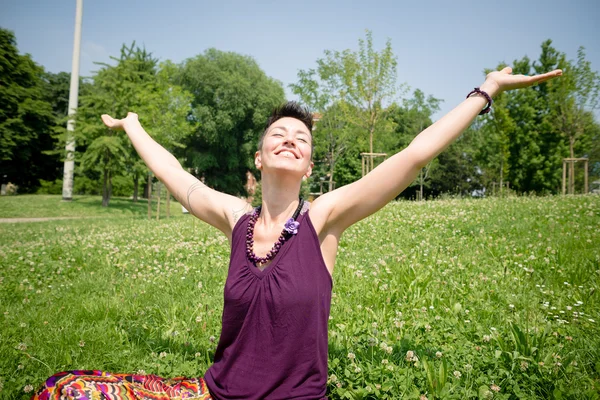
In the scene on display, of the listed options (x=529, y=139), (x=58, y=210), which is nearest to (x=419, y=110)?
(x=529, y=139)

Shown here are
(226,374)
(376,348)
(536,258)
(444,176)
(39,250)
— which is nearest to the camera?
(226,374)

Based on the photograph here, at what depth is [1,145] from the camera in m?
36.8

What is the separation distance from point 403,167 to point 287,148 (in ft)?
2.37

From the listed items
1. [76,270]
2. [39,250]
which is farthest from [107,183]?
[76,270]

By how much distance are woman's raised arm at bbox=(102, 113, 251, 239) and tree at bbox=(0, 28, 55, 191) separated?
43515 mm

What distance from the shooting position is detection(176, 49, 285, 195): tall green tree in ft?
134

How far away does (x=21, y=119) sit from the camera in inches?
1524

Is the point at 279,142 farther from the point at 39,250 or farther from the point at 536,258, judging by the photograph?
the point at 39,250

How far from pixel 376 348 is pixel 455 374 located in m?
0.69

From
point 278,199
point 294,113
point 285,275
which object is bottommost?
point 285,275

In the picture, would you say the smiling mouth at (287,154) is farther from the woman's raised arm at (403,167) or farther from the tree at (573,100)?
the tree at (573,100)

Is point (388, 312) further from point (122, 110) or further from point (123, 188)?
point (123, 188)

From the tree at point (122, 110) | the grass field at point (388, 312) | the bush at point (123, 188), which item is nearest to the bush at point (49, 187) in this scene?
the bush at point (123, 188)

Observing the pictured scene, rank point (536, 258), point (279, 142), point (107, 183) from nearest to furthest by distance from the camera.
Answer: point (279, 142) → point (536, 258) → point (107, 183)
